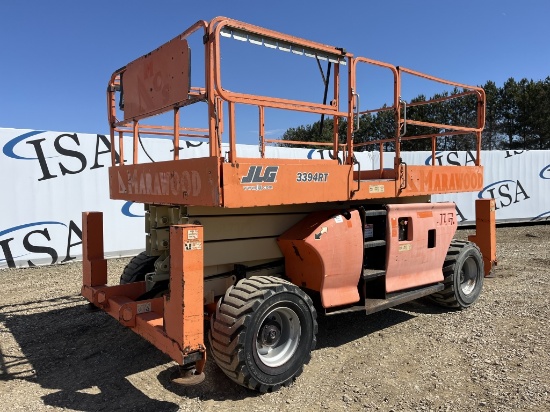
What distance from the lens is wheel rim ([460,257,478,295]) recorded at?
230 inches

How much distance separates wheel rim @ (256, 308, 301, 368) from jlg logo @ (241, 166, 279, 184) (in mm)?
1049

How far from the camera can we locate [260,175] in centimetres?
340

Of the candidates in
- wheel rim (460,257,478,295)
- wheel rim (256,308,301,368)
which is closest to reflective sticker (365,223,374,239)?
wheel rim (256,308,301,368)

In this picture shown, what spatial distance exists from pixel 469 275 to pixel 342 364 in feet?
8.98

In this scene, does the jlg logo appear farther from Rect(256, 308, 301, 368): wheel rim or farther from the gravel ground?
the gravel ground

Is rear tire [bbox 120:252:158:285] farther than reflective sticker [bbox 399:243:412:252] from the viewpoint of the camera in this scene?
Yes

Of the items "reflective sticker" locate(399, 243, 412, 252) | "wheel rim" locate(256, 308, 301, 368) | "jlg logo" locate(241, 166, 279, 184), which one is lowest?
"wheel rim" locate(256, 308, 301, 368)

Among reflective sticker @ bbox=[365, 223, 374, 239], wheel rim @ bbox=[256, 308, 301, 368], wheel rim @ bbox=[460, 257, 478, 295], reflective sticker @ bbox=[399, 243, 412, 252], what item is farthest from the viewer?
wheel rim @ bbox=[460, 257, 478, 295]

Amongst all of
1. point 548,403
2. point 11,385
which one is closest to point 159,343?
point 11,385

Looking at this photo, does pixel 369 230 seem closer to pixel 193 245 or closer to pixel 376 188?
pixel 376 188

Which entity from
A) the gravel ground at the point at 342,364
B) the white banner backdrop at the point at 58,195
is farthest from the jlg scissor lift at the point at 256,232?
the white banner backdrop at the point at 58,195

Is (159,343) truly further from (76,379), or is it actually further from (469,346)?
(469,346)

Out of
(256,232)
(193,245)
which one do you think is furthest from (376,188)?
(193,245)

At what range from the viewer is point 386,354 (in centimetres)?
429
